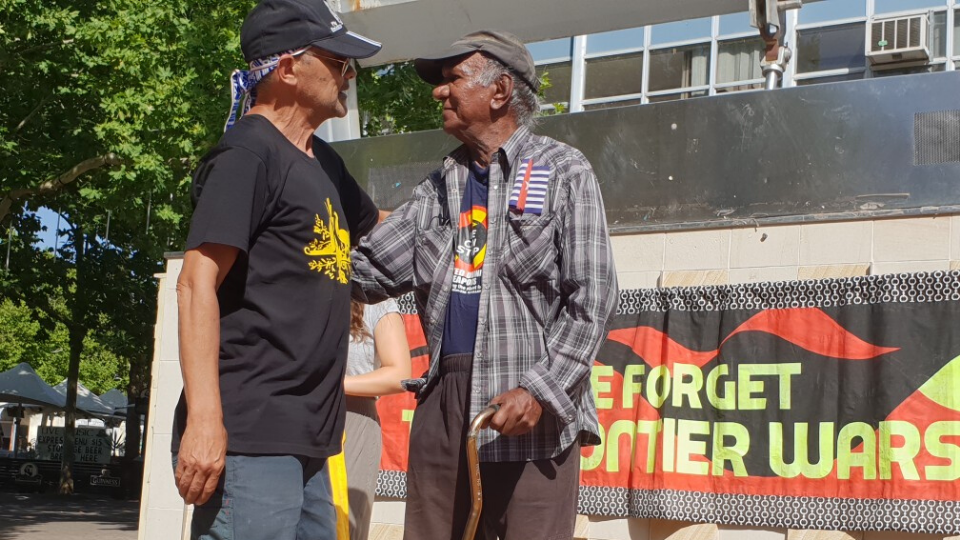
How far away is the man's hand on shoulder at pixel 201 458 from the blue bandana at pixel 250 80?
3.13 ft

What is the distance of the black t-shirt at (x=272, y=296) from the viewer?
2.94 meters

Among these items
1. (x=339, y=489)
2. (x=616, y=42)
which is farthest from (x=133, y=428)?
(x=339, y=489)

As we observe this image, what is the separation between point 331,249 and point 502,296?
0.58 meters

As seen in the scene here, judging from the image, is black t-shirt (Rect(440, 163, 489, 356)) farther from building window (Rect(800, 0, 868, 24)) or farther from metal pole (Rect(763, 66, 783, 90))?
building window (Rect(800, 0, 868, 24))

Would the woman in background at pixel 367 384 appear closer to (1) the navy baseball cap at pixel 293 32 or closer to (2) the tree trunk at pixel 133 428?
(1) the navy baseball cap at pixel 293 32

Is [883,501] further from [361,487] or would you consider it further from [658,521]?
[361,487]

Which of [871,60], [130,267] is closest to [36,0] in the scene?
[130,267]

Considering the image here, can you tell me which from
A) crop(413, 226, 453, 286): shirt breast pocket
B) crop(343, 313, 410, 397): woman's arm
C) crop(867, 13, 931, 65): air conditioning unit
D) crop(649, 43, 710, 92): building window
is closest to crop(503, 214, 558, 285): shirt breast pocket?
crop(413, 226, 453, 286): shirt breast pocket

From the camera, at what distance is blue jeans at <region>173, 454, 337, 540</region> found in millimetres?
2893

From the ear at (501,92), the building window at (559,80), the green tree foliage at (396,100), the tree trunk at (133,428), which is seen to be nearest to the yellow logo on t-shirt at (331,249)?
the ear at (501,92)

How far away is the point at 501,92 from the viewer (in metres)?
3.70

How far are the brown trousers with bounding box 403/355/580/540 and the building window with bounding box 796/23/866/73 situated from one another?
59.4 ft

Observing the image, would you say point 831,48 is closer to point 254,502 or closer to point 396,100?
point 396,100

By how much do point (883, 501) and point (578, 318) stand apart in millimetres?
3372
